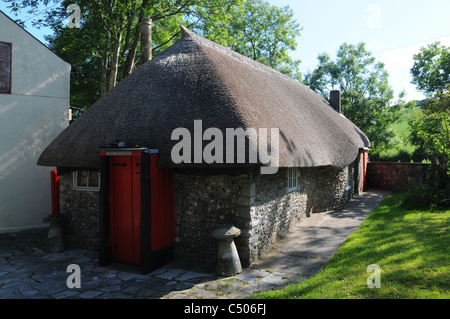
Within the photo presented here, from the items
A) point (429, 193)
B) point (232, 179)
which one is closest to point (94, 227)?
point (232, 179)

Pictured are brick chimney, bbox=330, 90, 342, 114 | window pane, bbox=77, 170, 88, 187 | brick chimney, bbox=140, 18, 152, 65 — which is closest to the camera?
window pane, bbox=77, 170, 88, 187

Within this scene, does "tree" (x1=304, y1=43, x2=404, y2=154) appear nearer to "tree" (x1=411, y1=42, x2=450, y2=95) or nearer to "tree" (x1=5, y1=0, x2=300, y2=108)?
"tree" (x1=411, y1=42, x2=450, y2=95)

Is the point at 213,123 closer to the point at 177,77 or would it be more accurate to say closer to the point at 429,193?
the point at 177,77

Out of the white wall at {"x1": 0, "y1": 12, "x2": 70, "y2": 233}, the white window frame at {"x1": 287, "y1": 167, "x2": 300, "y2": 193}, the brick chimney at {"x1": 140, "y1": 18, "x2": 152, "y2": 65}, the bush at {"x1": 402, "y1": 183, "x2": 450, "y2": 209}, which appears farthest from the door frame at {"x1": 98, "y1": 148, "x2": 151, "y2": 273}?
the bush at {"x1": 402, "y1": 183, "x2": 450, "y2": 209}

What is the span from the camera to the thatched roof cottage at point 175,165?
19.1 feet

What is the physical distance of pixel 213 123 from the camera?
19.1ft

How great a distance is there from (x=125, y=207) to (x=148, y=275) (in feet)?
4.85

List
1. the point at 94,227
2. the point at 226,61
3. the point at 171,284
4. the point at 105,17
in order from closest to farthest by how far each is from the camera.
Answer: the point at 171,284 → the point at 94,227 → the point at 226,61 → the point at 105,17

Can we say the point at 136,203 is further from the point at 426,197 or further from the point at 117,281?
the point at 426,197

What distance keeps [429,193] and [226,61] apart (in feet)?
27.0

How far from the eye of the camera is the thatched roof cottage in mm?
5812

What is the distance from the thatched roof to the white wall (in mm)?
2332

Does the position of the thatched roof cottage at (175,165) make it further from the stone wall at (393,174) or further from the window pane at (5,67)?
the stone wall at (393,174)

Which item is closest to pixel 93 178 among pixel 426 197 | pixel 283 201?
pixel 283 201
